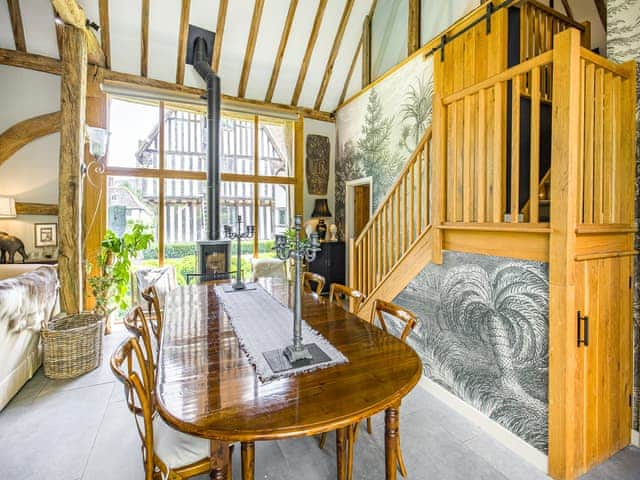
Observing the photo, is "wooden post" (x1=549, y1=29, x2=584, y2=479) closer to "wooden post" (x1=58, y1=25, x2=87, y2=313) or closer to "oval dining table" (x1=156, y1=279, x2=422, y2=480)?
"oval dining table" (x1=156, y1=279, x2=422, y2=480)

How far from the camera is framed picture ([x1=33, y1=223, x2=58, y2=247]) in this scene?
165 inches

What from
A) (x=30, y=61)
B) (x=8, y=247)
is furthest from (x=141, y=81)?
(x=8, y=247)

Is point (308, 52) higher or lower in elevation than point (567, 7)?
higher

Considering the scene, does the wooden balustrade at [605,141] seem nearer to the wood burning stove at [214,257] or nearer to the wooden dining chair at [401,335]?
the wooden dining chair at [401,335]

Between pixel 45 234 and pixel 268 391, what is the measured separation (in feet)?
15.4

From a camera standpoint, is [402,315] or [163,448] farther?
[402,315]

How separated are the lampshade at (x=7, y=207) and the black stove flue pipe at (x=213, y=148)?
217cm

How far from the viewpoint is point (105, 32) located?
424 cm

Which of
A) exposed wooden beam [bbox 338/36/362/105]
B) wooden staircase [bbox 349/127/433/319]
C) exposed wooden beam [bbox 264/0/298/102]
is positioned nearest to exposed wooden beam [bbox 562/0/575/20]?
wooden staircase [bbox 349/127/433/319]

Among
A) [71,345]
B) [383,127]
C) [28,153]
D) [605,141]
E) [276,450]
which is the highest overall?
[383,127]

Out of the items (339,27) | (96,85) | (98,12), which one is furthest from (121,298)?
(339,27)

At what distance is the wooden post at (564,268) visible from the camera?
166cm

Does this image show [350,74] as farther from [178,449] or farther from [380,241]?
[178,449]

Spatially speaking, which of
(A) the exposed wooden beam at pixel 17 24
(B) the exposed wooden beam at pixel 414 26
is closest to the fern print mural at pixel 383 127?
(B) the exposed wooden beam at pixel 414 26
